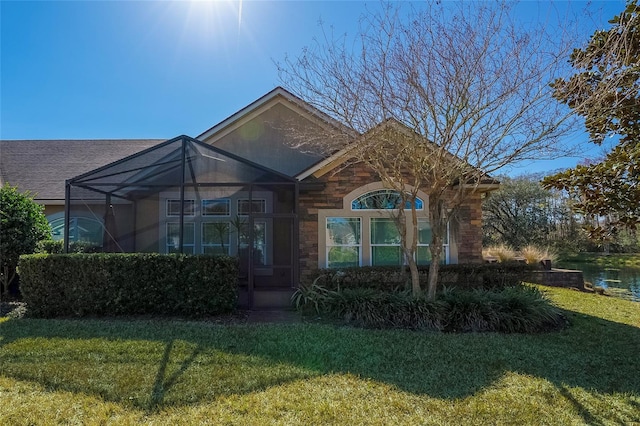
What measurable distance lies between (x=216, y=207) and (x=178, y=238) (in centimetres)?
164

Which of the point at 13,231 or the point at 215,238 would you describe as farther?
the point at 215,238

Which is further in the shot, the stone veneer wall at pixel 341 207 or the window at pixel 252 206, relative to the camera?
the stone veneer wall at pixel 341 207

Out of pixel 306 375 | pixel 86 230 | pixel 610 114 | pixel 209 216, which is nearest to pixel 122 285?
pixel 209 216

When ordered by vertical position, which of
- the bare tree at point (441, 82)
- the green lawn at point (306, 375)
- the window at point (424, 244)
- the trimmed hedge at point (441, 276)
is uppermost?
the bare tree at point (441, 82)

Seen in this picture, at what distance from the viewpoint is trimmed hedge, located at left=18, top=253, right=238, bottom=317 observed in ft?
28.1

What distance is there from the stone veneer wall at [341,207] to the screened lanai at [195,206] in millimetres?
534

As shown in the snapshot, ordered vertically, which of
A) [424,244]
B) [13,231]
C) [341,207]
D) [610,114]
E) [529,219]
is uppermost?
[610,114]

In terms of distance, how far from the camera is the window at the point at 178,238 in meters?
11.7

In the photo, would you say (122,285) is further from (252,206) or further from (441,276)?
(441,276)

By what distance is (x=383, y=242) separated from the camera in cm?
1198

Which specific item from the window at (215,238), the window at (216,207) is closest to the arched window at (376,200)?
the window at (216,207)

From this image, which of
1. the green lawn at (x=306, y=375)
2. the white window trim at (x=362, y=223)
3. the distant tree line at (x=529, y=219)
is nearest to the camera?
the green lawn at (x=306, y=375)

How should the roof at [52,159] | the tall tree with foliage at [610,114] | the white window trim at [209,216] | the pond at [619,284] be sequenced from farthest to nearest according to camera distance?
the pond at [619,284] → the roof at [52,159] → the white window trim at [209,216] → the tall tree with foliage at [610,114]

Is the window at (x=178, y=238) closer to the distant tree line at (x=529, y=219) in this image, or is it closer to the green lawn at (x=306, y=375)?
the green lawn at (x=306, y=375)
